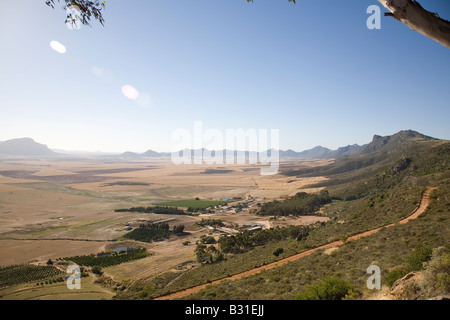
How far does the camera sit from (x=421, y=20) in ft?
14.0

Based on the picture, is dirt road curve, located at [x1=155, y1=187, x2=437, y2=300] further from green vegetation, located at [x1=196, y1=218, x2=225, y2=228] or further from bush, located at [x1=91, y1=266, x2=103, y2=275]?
green vegetation, located at [x1=196, y1=218, x2=225, y2=228]

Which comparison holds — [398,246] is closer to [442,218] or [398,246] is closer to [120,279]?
[442,218]

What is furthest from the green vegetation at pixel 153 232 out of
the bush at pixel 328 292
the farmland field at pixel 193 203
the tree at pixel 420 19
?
the tree at pixel 420 19

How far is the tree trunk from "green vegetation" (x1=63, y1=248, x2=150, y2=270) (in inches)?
1646

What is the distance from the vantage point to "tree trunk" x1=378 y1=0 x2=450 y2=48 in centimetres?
418

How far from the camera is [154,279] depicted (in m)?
27.7

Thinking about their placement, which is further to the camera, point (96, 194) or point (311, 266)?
point (96, 194)

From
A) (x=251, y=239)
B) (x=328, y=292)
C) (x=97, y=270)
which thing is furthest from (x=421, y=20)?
(x=97, y=270)

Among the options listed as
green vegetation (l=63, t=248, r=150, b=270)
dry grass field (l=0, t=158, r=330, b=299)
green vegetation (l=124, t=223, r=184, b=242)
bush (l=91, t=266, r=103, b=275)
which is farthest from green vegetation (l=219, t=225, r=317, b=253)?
green vegetation (l=124, t=223, r=184, b=242)

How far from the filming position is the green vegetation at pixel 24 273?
2995 centimetres

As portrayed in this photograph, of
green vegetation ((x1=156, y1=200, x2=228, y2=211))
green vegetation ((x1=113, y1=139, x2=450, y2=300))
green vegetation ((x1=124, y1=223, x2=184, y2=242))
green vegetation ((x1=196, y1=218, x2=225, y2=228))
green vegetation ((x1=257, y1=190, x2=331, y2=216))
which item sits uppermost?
green vegetation ((x1=113, y1=139, x2=450, y2=300))

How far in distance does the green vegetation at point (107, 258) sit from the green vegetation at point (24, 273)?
393cm
